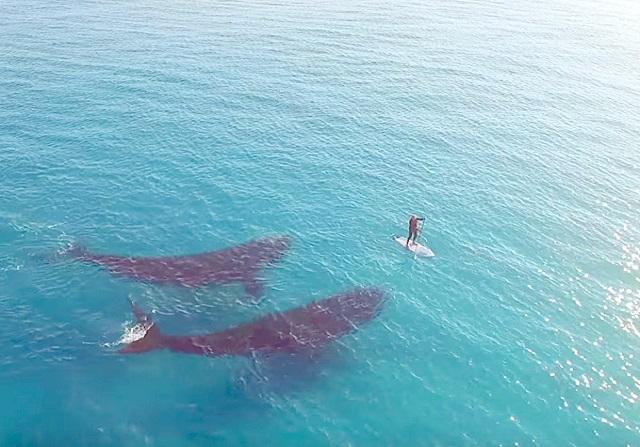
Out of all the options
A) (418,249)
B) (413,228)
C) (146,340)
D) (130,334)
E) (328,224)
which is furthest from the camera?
(328,224)

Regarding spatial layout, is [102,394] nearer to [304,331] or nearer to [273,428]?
[273,428]

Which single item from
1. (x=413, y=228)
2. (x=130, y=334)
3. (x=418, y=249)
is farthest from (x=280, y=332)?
(x=413, y=228)

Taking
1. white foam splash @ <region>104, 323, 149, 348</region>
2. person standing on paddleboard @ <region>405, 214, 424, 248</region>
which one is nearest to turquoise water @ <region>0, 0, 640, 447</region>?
Answer: white foam splash @ <region>104, 323, 149, 348</region>

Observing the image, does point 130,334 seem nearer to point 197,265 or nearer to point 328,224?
point 197,265

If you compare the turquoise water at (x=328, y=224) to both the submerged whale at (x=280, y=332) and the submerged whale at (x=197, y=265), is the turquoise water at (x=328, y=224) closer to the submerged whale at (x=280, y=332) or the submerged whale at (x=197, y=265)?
the submerged whale at (x=280, y=332)

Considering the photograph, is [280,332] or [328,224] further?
[328,224]

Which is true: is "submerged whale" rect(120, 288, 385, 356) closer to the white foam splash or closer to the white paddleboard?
the white foam splash
